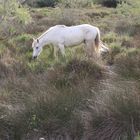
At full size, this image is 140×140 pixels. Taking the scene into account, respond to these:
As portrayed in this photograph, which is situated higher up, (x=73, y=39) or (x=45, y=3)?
(x=73, y=39)

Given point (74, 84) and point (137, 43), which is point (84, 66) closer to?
point (74, 84)

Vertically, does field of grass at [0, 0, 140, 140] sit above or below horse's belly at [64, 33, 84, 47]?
above

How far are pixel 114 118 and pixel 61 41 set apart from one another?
6194 mm

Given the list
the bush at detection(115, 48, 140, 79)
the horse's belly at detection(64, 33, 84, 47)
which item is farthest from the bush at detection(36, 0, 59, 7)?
the bush at detection(115, 48, 140, 79)

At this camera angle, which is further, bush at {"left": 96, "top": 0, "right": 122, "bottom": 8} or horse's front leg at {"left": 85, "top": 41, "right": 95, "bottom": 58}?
bush at {"left": 96, "top": 0, "right": 122, "bottom": 8}

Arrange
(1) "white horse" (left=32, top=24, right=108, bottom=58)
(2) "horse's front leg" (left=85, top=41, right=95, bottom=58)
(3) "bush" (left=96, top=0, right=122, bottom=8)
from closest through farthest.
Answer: (2) "horse's front leg" (left=85, top=41, right=95, bottom=58), (1) "white horse" (left=32, top=24, right=108, bottom=58), (3) "bush" (left=96, top=0, right=122, bottom=8)

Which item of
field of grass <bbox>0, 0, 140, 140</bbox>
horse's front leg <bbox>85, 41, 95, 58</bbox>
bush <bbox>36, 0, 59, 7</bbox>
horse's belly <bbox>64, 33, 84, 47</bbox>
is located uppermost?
field of grass <bbox>0, 0, 140, 140</bbox>

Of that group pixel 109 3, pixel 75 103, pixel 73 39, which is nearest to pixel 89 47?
pixel 73 39

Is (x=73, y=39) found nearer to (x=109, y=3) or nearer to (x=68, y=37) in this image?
(x=68, y=37)

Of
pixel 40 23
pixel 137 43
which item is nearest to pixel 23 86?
pixel 137 43

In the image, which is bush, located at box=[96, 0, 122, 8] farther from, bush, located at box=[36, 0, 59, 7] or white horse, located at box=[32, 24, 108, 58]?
white horse, located at box=[32, 24, 108, 58]

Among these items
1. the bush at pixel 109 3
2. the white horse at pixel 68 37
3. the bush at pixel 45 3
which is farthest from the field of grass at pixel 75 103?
the bush at pixel 109 3

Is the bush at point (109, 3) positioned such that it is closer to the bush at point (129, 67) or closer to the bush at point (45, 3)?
the bush at point (45, 3)

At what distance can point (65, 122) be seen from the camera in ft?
22.8
